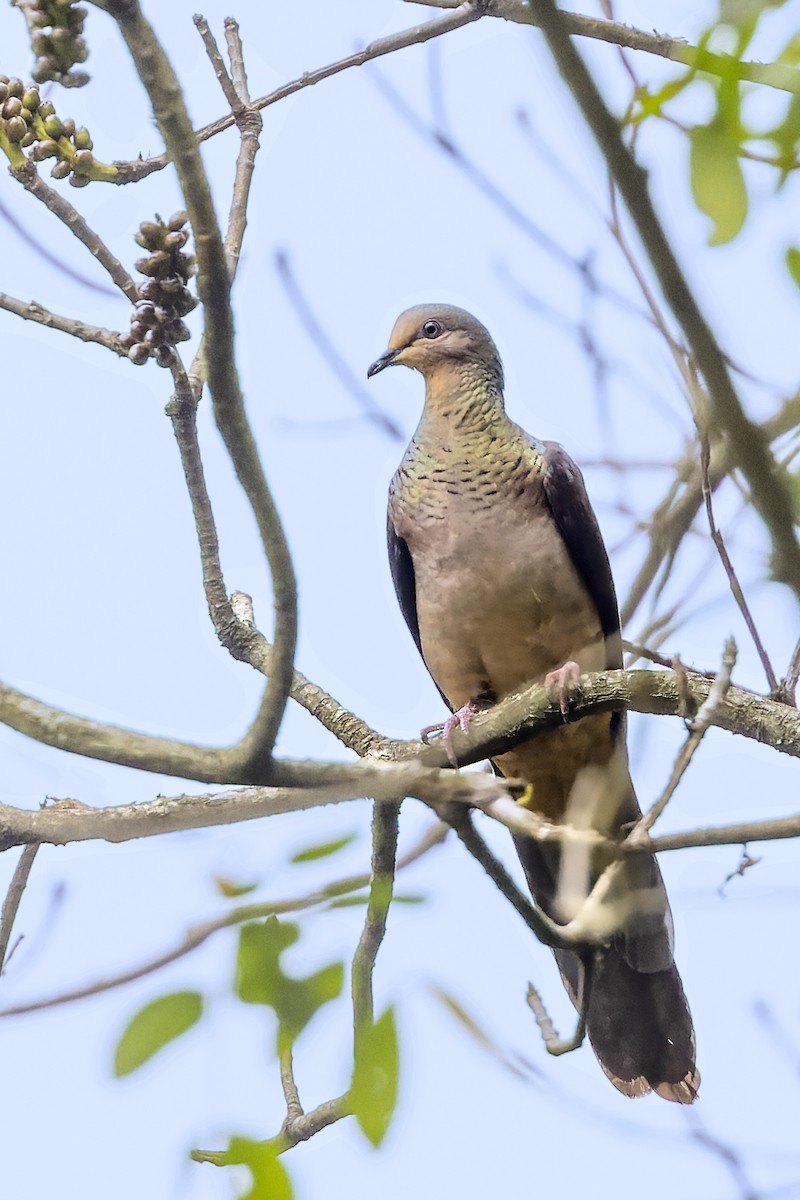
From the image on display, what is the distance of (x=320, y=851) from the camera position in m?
1.37

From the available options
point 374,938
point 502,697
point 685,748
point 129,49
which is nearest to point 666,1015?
point 502,697

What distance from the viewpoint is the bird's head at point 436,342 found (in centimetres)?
489

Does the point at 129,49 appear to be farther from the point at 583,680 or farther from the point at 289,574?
the point at 583,680

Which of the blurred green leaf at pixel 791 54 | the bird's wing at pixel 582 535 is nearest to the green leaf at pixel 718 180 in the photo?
the blurred green leaf at pixel 791 54

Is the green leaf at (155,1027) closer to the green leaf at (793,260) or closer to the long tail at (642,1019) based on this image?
the green leaf at (793,260)

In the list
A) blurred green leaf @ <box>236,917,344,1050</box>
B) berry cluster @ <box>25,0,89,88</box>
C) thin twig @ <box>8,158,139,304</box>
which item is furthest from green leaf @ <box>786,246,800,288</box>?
thin twig @ <box>8,158,139,304</box>

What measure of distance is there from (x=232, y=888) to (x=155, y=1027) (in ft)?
0.68

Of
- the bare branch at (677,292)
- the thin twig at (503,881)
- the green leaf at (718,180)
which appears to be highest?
the green leaf at (718,180)

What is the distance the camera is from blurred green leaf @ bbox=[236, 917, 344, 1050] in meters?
1.26

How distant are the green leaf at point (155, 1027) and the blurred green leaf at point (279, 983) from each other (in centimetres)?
5

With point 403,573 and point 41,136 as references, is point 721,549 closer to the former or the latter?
point 41,136

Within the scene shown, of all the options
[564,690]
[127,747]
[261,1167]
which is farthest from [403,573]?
[261,1167]

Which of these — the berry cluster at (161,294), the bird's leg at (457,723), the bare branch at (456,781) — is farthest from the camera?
the bird's leg at (457,723)

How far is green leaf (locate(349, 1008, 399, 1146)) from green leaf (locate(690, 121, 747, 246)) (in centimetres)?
76
